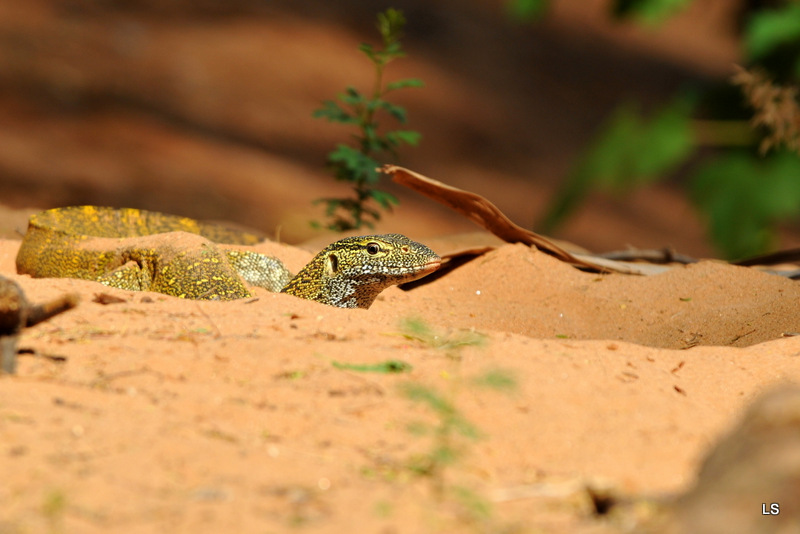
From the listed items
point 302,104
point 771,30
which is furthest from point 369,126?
point 302,104

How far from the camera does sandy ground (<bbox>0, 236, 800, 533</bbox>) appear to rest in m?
2.07

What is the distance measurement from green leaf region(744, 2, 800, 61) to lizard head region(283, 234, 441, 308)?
139 inches

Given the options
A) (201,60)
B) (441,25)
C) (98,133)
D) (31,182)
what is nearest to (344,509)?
(31,182)

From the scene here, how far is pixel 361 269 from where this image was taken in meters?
5.53

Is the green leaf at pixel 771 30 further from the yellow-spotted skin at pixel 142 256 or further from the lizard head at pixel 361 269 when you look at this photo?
the yellow-spotted skin at pixel 142 256

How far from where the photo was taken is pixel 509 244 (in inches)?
259

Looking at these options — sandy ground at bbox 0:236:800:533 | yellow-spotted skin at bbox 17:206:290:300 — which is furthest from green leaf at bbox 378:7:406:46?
sandy ground at bbox 0:236:800:533

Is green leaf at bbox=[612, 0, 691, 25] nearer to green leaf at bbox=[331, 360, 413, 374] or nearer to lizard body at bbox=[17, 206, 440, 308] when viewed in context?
lizard body at bbox=[17, 206, 440, 308]

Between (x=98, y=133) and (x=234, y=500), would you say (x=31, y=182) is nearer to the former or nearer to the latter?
(x=98, y=133)

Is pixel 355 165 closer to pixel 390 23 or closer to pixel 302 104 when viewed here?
pixel 390 23

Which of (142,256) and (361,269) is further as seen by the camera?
(142,256)

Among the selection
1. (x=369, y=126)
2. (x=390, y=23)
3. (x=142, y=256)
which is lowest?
(x=142, y=256)

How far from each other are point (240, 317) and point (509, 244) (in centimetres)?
332

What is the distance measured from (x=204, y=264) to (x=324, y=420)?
294cm
